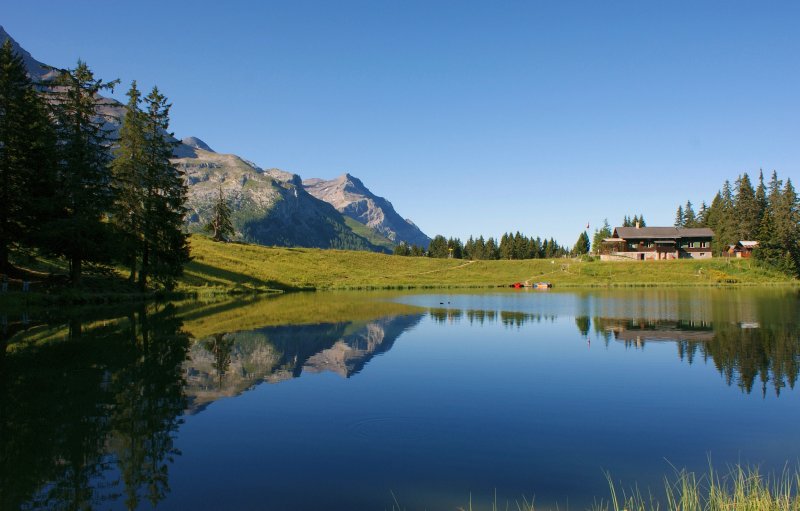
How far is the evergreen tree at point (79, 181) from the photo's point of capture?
139ft

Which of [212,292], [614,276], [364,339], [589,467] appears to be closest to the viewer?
[589,467]

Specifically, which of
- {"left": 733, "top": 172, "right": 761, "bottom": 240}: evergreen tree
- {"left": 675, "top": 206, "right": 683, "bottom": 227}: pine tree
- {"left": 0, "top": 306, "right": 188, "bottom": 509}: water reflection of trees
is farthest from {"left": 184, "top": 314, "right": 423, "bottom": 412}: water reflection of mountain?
{"left": 675, "top": 206, "right": 683, "bottom": 227}: pine tree

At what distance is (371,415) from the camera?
15523mm

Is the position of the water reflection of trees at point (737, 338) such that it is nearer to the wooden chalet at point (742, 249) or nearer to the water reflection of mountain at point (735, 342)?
the water reflection of mountain at point (735, 342)

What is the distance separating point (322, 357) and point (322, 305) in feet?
102

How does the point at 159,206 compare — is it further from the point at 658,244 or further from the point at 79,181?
the point at 658,244

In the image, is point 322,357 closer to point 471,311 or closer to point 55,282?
point 471,311

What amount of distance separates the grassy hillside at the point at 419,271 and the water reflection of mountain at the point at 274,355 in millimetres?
47988

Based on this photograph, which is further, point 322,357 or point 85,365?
point 322,357

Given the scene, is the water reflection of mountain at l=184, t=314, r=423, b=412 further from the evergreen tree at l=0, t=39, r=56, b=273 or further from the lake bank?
the lake bank

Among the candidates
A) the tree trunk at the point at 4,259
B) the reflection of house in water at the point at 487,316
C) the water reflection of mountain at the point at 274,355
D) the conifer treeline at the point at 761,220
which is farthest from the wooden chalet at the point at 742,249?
the tree trunk at the point at 4,259

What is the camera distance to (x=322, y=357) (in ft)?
82.7

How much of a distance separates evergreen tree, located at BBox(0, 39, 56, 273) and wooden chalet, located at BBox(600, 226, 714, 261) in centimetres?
11017

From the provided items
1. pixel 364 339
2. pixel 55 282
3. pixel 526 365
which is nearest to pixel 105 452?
pixel 526 365
